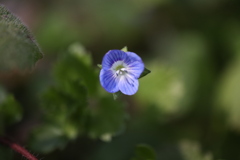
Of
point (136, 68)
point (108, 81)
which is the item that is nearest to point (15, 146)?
point (108, 81)

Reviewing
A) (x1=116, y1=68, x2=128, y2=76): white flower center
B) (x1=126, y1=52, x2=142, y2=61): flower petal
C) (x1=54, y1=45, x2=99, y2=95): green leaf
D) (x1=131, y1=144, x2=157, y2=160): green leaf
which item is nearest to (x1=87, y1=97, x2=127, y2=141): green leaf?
(x1=54, y1=45, x2=99, y2=95): green leaf

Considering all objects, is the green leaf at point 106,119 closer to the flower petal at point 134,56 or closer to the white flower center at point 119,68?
the white flower center at point 119,68

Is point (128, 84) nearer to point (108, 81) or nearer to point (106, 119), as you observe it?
point (108, 81)

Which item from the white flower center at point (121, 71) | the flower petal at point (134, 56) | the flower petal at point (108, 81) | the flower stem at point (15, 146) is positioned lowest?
the flower stem at point (15, 146)

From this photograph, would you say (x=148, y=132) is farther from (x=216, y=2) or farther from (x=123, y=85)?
(x=216, y=2)

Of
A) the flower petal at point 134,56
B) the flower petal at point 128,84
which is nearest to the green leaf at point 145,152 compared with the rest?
the flower petal at point 128,84

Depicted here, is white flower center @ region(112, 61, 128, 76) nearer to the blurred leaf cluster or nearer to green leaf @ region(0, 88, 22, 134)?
the blurred leaf cluster
